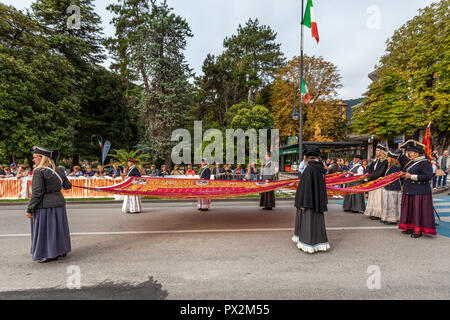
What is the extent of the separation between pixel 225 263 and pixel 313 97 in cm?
2882

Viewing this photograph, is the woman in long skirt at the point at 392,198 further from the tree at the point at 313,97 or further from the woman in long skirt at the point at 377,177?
the tree at the point at 313,97

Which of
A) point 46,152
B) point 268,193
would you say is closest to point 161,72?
point 268,193

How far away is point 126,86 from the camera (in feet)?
87.2

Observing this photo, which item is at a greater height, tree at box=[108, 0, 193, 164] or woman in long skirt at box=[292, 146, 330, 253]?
tree at box=[108, 0, 193, 164]

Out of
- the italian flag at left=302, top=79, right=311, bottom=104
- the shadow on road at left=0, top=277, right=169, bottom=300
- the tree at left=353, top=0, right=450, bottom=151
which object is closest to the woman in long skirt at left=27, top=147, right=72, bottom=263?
the shadow on road at left=0, top=277, right=169, bottom=300

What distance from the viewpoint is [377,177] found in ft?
22.4

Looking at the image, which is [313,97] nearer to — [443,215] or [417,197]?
[443,215]

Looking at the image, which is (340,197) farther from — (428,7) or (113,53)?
(113,53)

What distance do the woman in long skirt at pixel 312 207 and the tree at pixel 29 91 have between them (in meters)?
17.8

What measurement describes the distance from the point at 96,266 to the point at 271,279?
293 centimetres

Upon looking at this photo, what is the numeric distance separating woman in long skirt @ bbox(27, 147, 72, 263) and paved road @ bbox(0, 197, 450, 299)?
23cm

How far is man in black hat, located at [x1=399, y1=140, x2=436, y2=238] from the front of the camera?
5238 mm

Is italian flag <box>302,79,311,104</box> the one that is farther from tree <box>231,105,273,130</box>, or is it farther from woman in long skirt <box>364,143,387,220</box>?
tree <box>231,105,273,130</box>
